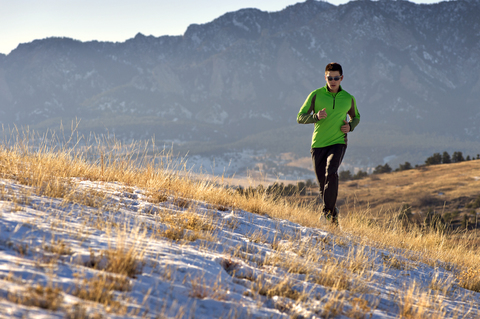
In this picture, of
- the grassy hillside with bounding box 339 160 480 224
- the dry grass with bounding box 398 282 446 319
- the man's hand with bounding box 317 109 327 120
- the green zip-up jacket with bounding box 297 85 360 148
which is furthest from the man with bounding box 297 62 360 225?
the grassy hillside with bounding box 339 160 480 224

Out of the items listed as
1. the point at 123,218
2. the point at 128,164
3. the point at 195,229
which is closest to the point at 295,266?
the point at 195,229

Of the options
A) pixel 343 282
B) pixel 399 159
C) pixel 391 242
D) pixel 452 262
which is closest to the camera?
pixel 343 282

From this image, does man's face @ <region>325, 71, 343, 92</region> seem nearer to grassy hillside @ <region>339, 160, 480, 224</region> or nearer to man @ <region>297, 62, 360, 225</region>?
man @ <region>297, 62, 360, 225</region>

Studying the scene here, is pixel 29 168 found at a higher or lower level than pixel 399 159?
lower

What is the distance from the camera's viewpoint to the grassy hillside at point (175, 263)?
1826mm

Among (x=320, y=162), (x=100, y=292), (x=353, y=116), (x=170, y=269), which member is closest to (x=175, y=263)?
(x=170, y=269)

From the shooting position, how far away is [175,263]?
2.39m

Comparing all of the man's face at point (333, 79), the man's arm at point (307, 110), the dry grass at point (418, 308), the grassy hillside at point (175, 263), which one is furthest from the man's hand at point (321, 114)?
the dry grass at point (418, 308)

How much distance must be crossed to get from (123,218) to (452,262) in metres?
4.81

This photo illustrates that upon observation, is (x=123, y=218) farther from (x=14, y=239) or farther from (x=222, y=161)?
(x=222, y=161)

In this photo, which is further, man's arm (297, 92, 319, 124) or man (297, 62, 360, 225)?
man's arm (297, 92, 319, 124)

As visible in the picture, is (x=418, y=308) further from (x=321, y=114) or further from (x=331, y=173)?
(x=321, y=114)

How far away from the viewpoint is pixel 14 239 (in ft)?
7.31

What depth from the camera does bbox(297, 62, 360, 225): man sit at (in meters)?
4.82
